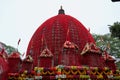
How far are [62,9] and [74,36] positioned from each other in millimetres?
3513

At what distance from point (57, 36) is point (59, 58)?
2130 millimetres

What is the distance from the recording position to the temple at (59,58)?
10.3 meters

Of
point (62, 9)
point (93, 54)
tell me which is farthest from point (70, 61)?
point (62, 9)

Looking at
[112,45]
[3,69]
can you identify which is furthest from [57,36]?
[112,45]

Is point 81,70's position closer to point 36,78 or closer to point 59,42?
point 36,78

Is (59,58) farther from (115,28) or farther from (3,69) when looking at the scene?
(115,28)

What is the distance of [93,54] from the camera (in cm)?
1159

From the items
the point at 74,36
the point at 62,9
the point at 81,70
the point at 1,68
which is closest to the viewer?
the point at 1,68

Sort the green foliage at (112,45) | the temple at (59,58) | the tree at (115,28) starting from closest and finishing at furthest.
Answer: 1. the tree at (115,28)
2. the temple at (59,58)
3. the green foliage at (112,45)

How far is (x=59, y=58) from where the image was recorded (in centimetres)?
1166

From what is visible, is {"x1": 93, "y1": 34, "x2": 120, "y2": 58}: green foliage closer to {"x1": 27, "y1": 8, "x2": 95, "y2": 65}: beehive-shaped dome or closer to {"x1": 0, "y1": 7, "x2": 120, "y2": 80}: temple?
{"x1": 0, "y1": 7, "x2": 120, "y2": 80}: temple

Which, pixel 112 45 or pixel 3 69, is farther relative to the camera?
pixel 112 45

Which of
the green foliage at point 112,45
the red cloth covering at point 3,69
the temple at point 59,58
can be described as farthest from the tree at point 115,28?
the green foliage at point 112,45

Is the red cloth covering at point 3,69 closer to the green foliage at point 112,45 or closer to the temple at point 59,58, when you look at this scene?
the temple at point 59,58
